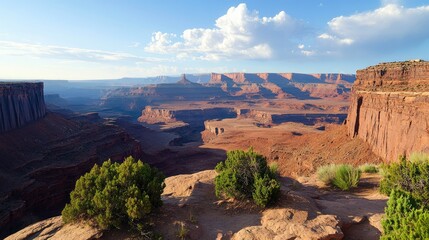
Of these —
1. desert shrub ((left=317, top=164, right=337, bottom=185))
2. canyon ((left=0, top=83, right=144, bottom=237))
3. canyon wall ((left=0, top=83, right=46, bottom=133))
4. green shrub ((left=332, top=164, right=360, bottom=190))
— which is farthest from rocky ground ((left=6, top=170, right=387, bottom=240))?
canyon wall ((left=0, top=83, right=46, bottom=133))

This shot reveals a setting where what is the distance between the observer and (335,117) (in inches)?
3866

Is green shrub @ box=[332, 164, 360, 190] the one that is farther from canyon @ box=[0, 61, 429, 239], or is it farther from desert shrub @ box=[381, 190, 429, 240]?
desert shrub @ box=[381, 190, 429, 240]

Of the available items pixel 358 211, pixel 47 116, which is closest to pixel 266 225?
pixel 358 211

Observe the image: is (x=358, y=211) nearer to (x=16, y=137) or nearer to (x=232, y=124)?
(x=16, y=137)

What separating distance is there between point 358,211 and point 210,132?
72.5 metres

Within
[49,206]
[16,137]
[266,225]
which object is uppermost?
[266,225]

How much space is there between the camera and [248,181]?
12.7 metres

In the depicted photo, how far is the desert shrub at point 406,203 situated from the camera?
7.23 m

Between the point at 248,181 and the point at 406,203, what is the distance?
5560 mm

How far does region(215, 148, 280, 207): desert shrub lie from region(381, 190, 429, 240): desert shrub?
404 cm

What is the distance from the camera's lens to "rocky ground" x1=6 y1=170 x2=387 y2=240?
401 inches

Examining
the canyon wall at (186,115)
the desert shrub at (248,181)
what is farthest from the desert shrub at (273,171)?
the canyon wall at (186,115)

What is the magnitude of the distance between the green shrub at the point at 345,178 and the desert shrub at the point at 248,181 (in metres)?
4.87

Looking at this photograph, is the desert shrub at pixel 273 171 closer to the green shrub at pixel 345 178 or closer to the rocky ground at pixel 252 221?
the rocky ground at pixel 252 221
